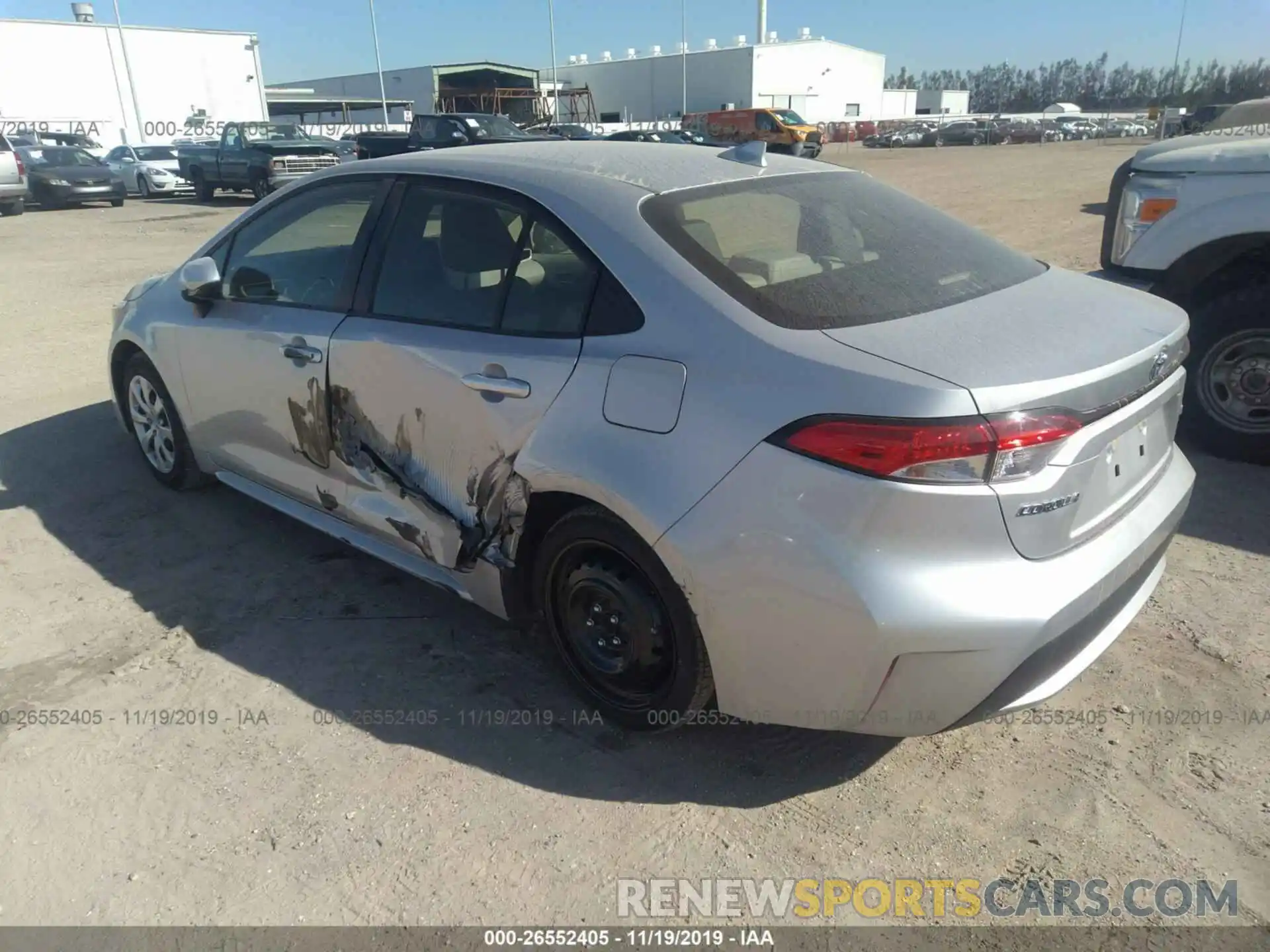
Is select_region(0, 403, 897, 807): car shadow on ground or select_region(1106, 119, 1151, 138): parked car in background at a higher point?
select_region(1106, 119, 1151, 138): parked car in background

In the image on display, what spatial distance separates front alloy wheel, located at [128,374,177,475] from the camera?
461 cm

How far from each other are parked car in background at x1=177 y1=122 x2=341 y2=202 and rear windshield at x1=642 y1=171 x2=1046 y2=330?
2035cm

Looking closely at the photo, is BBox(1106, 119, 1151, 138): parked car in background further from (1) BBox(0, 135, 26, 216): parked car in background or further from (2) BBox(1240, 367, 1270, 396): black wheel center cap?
(2) BBox(1240, 367, 1270, 396): black wheel center cap

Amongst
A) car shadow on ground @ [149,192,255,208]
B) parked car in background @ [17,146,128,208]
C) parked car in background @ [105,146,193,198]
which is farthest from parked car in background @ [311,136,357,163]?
parked car in background @ [17,146,128,208]

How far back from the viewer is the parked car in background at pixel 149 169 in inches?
973

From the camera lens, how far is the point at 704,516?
235 cm

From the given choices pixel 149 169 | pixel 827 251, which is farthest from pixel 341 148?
pixel 827 251

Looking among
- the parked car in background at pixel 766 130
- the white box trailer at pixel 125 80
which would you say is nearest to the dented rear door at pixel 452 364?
the parked car in background at pixel 766 130

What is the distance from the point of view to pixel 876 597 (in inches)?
85.5

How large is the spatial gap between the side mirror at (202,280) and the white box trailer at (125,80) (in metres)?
42.9

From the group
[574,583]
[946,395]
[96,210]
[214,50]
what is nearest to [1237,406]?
[946,395]

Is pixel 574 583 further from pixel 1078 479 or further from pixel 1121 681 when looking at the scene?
pixel 1121 681

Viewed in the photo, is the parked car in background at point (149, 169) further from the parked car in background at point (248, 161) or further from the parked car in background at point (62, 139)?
the parked car in background at point (62, 139)

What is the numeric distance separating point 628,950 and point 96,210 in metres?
25.6
